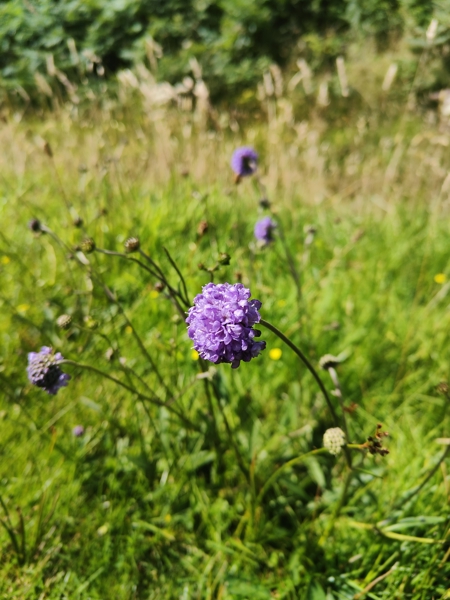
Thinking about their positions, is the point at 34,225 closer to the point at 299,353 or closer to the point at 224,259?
the point at 224,259

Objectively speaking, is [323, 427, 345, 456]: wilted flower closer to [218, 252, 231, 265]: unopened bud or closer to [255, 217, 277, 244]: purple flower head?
[218, 252, 231, 265]: unopened bud

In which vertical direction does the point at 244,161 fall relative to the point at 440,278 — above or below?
above

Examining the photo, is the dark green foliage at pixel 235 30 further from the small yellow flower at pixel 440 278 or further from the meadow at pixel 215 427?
the small yellow flower at pixel 440 278

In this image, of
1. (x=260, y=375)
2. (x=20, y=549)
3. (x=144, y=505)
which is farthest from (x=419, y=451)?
(x=20, y=549)

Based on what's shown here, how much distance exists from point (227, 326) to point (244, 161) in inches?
54.2

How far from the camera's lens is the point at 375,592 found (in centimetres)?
121

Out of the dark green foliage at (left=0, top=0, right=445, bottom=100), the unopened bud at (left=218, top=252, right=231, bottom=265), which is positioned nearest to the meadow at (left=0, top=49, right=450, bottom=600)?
the unopened bud at (left=218, top=252, right=231, bottom=265)

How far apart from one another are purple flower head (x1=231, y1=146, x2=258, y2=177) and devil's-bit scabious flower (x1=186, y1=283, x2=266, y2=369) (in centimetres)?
127

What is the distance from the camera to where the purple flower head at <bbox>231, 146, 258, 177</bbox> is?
198cm

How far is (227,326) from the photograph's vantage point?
2.66ft

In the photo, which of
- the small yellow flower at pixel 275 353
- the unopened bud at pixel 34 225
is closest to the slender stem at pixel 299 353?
the small yellow flower at pixel 275 353

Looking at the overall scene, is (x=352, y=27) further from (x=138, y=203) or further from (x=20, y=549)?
(x=20, y=549)

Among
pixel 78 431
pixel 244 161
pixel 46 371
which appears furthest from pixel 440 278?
pixel 46 371

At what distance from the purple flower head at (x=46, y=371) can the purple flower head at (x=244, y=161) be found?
121cm
